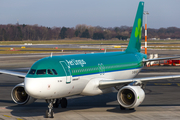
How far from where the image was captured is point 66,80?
59.4 ft

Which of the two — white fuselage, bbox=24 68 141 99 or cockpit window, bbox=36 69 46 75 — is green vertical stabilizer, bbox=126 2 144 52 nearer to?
white fuselage, bbox=24 68 141 99

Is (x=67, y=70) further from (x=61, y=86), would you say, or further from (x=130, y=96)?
(x=130, y=96)

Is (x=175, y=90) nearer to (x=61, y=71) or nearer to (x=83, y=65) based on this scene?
(x=83, y=65)

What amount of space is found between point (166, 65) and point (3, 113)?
43395mm

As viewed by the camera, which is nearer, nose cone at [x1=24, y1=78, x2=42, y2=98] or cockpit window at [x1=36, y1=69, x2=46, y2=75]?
nose cone at [x1=24, y1=78, x2=42, y2=98]

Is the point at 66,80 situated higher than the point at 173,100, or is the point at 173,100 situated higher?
the point at 66,80

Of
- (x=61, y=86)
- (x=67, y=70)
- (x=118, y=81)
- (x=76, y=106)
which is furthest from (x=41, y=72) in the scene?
(x=76, y=106)

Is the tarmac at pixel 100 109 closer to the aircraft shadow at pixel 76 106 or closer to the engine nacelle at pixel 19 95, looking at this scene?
the aircraft shadow at pixel 76 106

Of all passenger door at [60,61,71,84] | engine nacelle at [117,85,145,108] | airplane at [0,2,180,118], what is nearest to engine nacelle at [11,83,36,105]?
airplane at [0,2,180,118]

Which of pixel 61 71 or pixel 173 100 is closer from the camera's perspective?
pixel 61 71

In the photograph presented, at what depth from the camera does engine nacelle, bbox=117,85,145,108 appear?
63.2ft

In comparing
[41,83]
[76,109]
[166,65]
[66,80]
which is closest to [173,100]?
[76,109]

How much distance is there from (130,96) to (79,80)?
12.5 feet

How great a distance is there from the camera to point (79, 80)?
19484 millimetres
